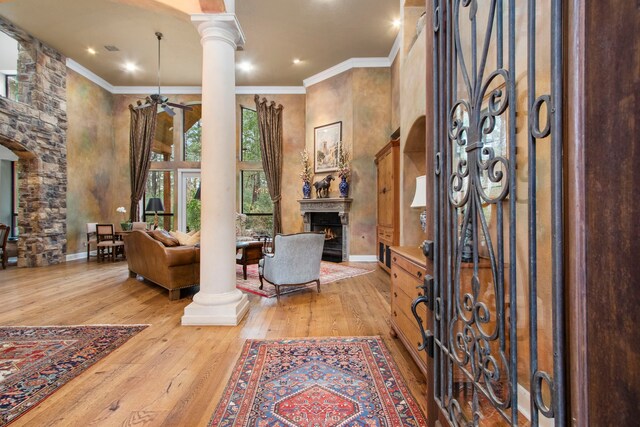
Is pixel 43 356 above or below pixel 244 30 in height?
below

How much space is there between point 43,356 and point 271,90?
23.1 feet

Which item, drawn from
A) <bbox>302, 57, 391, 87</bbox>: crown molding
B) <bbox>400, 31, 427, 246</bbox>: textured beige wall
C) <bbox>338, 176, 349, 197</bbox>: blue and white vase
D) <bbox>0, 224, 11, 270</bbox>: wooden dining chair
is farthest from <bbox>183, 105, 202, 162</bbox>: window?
<bbox>400, 31, 427, 246</bbox>: textured beige wall

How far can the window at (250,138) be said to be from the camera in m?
7.98

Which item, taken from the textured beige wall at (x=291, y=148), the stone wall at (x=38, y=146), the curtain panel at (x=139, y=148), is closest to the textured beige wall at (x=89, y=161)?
the stone wall at (x=38, y=146)

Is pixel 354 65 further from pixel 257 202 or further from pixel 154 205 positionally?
pixel 154 205

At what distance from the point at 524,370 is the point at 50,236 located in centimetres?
800

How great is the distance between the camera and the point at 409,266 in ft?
6.99

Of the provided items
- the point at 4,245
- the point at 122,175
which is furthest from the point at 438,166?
the point at 122,175

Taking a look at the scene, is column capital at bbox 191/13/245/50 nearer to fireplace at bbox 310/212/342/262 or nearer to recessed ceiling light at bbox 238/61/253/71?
recessed ceiling light at bbox 238/61/253/71

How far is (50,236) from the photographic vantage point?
20.0 feet

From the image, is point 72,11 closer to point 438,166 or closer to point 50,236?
point 50,236

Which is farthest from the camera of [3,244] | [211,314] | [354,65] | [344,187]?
[354,65]

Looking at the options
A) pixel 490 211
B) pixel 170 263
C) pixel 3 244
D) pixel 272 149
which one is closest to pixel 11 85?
pixel 3 244

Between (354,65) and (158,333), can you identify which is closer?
(158,333)
